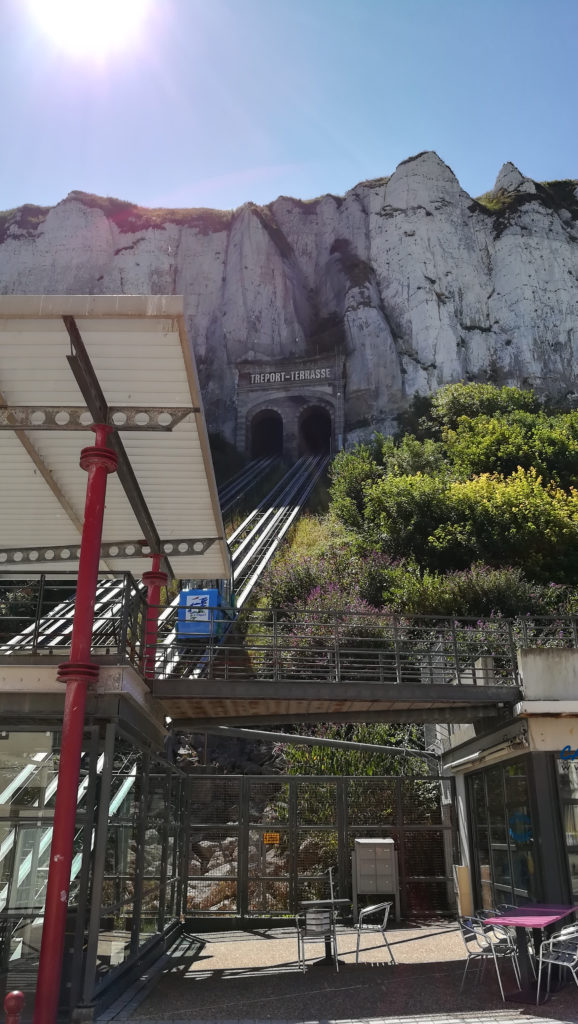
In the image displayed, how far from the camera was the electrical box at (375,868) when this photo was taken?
12.5 m

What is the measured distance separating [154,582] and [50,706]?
4.21m

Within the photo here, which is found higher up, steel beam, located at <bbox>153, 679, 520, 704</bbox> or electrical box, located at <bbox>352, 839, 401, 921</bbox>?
steel beam, located at <bbox>153, 679, 520, 704</bbox>

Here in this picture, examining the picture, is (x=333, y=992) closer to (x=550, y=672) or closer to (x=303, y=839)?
(x=550, y=672)

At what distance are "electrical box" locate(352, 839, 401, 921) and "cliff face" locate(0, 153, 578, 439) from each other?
4004 centimetres

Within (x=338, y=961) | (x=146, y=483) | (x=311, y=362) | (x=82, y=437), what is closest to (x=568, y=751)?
(x=338, y=961)

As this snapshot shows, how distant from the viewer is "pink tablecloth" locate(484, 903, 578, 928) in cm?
688

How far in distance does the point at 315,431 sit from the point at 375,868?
4901 cm

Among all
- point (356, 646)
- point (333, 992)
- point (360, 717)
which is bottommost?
point (333, 992)

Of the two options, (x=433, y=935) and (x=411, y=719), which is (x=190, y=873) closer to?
(x=433, y=935)

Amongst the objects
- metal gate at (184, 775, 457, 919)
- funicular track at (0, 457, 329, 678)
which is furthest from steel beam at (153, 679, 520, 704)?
metal gate at (184, 775, 457, 919)

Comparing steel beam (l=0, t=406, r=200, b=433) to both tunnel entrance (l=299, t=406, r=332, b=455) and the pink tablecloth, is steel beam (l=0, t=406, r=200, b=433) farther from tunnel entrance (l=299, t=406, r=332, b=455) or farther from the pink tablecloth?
tunnel entrance (l=299, t=406, r=332, b=455)

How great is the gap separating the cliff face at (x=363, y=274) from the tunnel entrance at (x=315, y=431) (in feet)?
13.5

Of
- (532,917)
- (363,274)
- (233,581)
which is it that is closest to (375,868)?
(532,917)

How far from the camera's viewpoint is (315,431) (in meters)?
60.0
